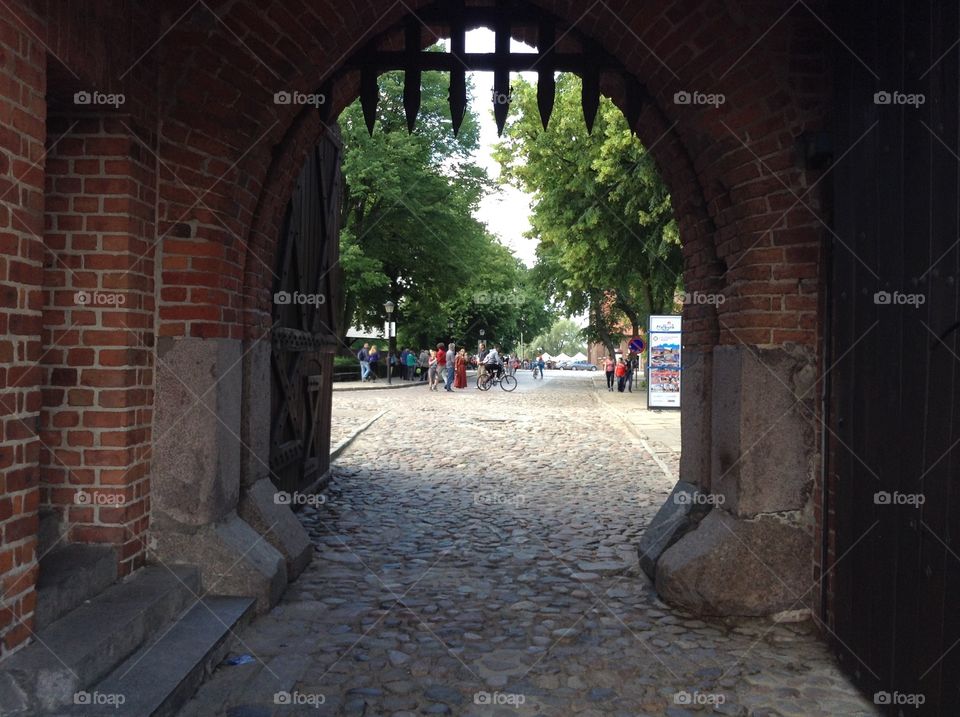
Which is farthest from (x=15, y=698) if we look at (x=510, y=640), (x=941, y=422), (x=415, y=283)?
(x=415, y=283)

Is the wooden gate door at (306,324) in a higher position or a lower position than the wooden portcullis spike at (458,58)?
lower

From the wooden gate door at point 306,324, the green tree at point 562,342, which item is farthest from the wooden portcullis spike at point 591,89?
the green tree at point 562,342

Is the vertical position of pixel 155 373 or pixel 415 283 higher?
pixel 415 283

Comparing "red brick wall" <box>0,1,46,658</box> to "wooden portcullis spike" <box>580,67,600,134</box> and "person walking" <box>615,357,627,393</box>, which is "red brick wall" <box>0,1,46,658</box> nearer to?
"wooden portcullis spike" <box>580,67,600,134</box>

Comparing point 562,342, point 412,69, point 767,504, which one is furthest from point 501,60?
point 562,342

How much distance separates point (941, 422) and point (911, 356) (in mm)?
352

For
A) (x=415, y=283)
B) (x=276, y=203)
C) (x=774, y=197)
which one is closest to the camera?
(x=774, y=197)

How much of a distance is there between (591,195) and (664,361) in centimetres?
424

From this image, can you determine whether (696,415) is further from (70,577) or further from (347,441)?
(347,441)

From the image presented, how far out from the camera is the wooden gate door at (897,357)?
2.71 m

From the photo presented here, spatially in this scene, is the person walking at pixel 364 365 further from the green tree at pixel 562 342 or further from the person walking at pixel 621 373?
the green tree at pixel 562 342

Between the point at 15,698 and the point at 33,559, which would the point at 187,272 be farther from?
the point at 15,698

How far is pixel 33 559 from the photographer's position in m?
3.02

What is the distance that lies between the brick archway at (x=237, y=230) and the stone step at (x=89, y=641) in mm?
293
